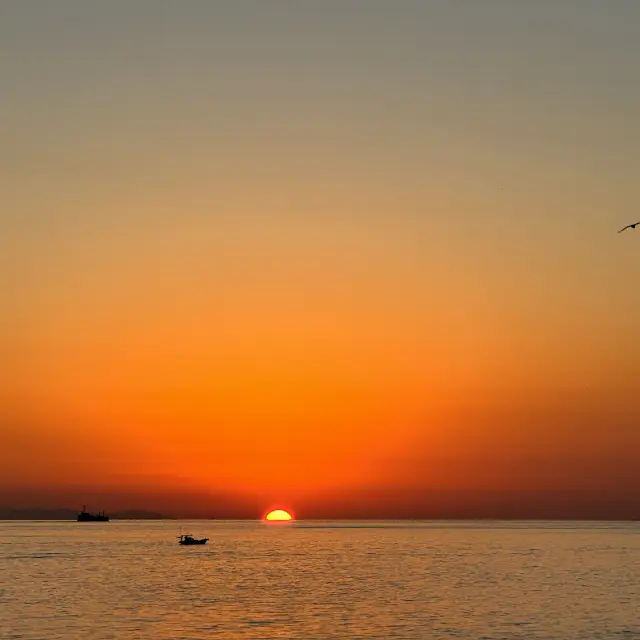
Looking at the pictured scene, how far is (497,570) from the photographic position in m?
151

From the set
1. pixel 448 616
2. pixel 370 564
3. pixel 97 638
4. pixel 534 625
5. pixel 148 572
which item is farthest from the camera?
pixel 370 564

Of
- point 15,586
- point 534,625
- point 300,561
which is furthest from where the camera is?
point 300,561

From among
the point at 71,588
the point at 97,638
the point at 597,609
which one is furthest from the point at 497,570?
the point at 97,638

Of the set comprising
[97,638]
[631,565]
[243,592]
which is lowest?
[97,638]

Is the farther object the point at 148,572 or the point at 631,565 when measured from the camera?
the point at 631,565

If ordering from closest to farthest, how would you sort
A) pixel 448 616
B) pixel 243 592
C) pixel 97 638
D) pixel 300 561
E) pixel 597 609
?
1. pixel 97 638
2. pixel 448 616
3. pixel 597 609
4. pixel 243 592
5. pixel 300 561

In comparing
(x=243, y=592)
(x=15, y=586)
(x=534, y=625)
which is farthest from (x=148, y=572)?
(x=534, y=625)

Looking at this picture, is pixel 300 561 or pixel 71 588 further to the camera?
pixel 300 561

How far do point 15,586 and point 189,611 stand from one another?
128 feet

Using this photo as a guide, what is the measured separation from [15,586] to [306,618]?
2006 inches

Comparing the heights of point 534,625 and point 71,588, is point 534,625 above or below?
below

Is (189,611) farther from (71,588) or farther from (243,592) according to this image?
(71,588)

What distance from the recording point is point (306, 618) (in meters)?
86.0

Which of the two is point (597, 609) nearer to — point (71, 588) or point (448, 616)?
point (448, 616)
